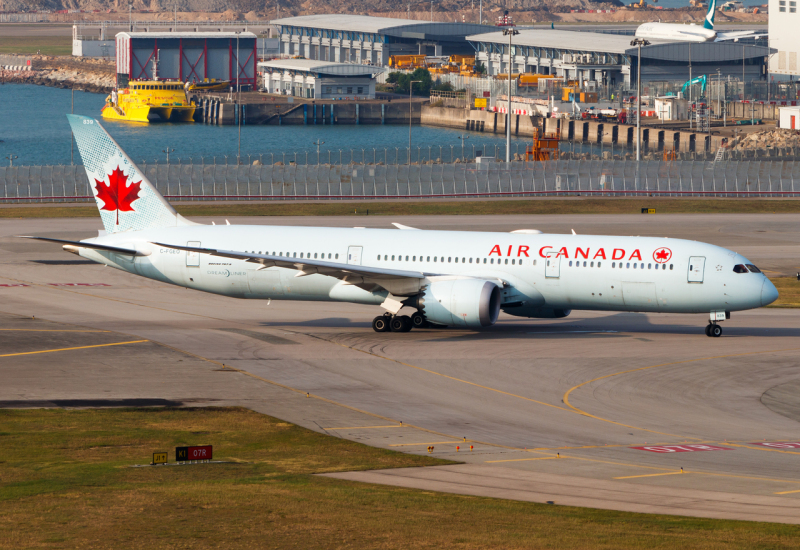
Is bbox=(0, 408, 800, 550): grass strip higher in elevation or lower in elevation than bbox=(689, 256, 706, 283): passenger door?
lower

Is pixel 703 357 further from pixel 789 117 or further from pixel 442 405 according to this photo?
pixel 789 117

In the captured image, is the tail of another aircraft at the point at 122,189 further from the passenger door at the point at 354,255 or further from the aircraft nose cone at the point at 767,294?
the aircraft nose cone at the point at 767,294

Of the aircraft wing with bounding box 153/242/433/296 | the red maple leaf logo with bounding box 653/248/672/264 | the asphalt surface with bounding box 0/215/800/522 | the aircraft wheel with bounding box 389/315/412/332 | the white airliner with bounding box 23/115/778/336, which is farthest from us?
the aircraft wheel with bounding box 389/315/412/332

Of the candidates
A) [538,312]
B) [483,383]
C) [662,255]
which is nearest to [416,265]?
[538,312]

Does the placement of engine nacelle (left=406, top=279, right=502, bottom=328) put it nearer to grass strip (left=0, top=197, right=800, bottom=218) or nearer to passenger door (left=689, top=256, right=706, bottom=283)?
passenger door (left=689, top=256, right=706, bottom=283)

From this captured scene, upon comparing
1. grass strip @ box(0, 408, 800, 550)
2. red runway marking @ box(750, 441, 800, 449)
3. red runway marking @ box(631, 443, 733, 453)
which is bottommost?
red runway marking @ box(750, 441, 800, 449)

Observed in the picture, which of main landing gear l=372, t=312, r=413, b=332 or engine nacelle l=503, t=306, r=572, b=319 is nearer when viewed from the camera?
engine nacelle l=503, t=306, r=572, b=319

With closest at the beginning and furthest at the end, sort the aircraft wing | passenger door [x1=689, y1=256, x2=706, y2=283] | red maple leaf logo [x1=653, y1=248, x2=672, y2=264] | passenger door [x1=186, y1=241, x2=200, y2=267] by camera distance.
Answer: passenger door [x1=689, y1=256, x2=706, y2=283] → the aircraft wing → red maple leaf logo [x1=653, y1=248, x2=672, y2=264] → passenger door [x1=186, y1=241, x2=200, y2=267]

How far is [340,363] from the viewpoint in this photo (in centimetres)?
4566

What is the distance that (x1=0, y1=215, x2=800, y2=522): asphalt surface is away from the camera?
30.1m

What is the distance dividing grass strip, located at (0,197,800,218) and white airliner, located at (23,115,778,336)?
1479 inches

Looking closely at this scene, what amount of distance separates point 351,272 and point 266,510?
25.0 meters

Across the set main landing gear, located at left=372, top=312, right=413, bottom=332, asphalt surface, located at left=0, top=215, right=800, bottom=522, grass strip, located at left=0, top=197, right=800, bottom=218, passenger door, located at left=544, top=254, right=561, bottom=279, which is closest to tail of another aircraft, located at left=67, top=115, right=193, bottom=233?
asphalt surface, located at left=0, top=215, right=800, bottom=522

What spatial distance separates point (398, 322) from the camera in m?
52.5
